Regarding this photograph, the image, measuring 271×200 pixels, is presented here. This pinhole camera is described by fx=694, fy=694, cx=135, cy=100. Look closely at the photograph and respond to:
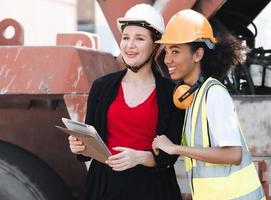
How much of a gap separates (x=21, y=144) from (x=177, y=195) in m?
0.97

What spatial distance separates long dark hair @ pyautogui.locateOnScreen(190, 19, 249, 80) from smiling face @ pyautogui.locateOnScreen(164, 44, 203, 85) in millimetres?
22

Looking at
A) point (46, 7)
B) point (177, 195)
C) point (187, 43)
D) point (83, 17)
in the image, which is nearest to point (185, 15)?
point (187, 43)

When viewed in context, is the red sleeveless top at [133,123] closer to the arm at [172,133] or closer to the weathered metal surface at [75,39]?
the arm at [172,133]

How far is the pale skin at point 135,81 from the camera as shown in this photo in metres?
2.55

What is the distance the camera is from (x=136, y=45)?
2641mm

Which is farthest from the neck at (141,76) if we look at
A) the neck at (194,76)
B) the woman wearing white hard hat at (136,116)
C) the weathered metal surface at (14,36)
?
the weathered metal surface at (14,36)

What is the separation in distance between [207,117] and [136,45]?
1.47 ft

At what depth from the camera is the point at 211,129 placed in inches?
93.0

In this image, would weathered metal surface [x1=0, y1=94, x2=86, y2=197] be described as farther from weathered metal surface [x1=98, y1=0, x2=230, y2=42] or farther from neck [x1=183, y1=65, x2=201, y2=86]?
neck [x1=183, y1=65, x2=201, y2=86]

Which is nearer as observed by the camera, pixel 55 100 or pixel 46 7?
pixel 55 100

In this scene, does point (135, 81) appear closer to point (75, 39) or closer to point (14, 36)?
point (14, 36)

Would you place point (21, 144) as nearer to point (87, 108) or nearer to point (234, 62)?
point (87, 108)

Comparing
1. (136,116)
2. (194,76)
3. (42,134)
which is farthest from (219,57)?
(42,134)

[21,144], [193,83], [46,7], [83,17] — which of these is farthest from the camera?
[83,17]
